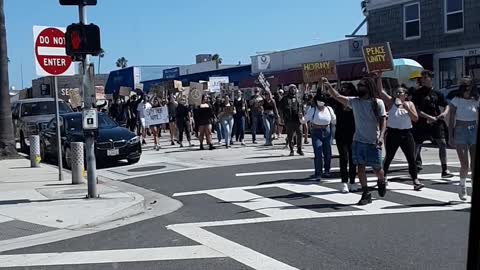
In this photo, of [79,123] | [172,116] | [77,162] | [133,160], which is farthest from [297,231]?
[172,116]

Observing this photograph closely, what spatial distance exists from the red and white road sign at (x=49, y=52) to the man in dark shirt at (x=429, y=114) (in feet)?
23.1

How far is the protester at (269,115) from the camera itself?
68.7ft

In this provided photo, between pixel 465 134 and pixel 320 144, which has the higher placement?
pixel 465 134

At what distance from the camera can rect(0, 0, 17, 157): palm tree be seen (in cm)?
1908

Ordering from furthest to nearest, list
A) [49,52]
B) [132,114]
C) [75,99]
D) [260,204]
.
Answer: [75,99] → [132,114] → [49,52] → [260,204]

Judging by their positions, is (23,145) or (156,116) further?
(23,145)

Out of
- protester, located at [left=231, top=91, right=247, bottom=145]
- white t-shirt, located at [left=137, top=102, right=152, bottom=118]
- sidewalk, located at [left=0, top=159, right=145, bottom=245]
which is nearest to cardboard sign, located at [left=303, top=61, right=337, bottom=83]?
protester, located at [left=231, top=91, right=247, bottom=145]

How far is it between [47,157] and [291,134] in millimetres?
7576

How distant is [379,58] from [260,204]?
1272 cm

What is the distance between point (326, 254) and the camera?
274 inches

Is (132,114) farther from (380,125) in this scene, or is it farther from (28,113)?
(380,125)

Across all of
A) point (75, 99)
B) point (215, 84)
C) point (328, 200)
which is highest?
point (215, 84)

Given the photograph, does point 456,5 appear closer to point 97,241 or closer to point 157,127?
point 157,127

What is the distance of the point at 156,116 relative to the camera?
22.4 meters
